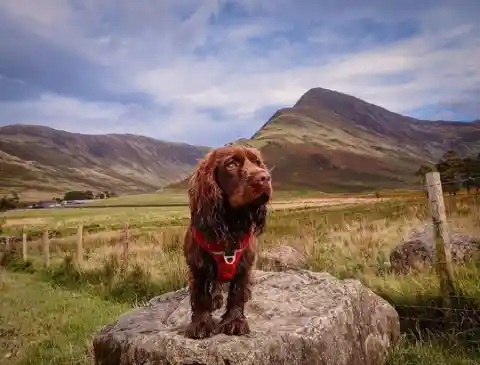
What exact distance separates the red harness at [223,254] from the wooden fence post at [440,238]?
373 cm

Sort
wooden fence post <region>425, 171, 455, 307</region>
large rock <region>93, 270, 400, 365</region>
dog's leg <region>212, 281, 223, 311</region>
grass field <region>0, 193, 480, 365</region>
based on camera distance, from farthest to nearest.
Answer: wooden fence post <region>425, 171, 455, 307</region>, grass field <region>0, 193, 480, 365</region>, dog's leg <region>212, 281, 223, 311</region>, large rock <region>93, 270, 400, 365</region>

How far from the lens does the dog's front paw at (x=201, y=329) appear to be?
3535mm

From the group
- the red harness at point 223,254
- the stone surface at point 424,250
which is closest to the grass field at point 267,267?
the stone surface at point 424,250

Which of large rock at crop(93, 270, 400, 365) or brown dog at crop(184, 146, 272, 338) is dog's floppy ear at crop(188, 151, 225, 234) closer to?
brown dog at crop(184, 146, 272, 338)

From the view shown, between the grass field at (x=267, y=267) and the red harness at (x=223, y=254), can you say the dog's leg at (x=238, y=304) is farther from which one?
the grass field at (x=267, y=267)

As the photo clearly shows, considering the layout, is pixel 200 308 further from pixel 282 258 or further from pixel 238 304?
pixel 282 258

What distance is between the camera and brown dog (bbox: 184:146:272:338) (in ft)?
10.5

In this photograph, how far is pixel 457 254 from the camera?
7.04 meters

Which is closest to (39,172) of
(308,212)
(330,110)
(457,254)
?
(330,110)

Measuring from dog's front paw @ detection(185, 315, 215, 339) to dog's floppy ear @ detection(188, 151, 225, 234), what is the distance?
2.50 ft

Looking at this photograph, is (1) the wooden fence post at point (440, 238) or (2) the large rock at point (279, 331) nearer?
(2) the large rock at point (279, 331)

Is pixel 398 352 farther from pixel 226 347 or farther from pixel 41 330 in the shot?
pixel 41 330

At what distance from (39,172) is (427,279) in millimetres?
163255

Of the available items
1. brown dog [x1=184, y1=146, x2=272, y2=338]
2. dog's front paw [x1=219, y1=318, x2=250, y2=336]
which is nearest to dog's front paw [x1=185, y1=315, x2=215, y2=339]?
brown dog [x1=184, y1=146, x2=272, y2=338]
